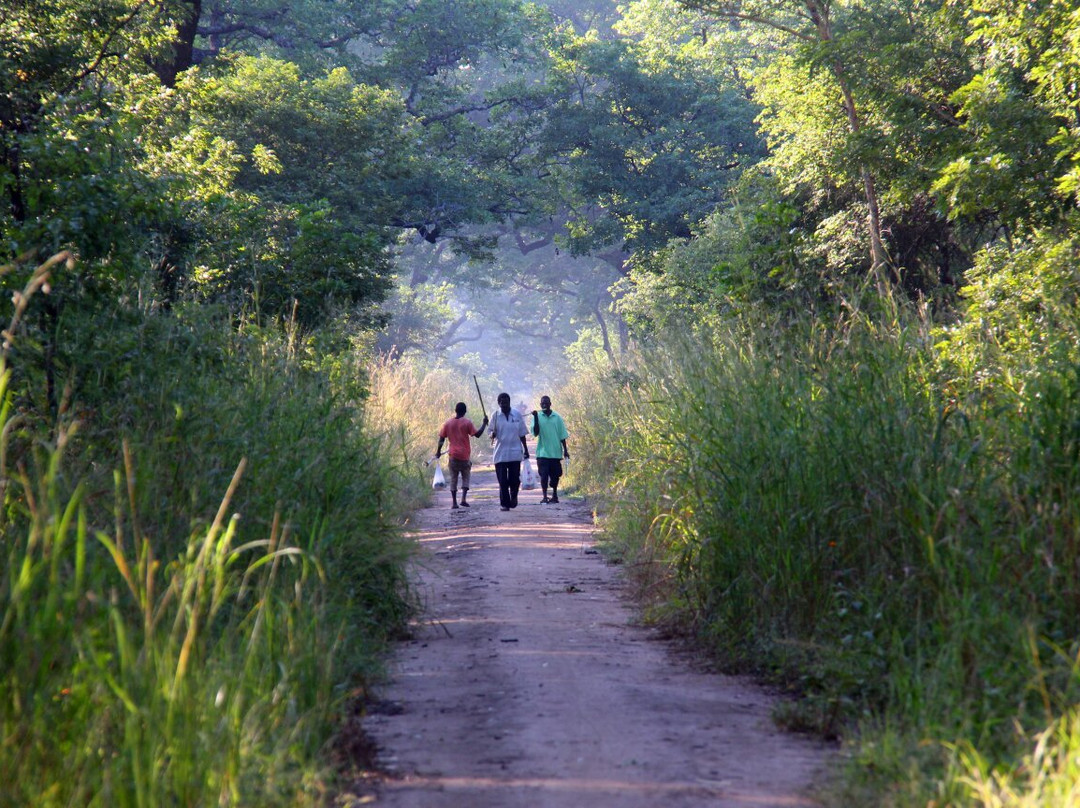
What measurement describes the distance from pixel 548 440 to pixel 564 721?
1177 cm

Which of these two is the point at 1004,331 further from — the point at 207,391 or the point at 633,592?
the point at 207,391

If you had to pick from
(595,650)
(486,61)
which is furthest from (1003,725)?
(486,61)

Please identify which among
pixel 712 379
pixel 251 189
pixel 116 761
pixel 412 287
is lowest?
pixel 116 761

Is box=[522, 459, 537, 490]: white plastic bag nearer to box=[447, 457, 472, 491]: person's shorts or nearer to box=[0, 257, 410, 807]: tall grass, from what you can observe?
box=[447, 457, 472, 491]: person's shorts

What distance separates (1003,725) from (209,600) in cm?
333

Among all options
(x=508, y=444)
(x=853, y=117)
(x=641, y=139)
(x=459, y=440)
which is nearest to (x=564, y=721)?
(x=853, y=117)

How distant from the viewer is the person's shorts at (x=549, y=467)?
56.9 feet

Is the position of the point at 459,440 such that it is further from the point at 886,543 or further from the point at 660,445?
the point at 886,543

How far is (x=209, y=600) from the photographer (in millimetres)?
5297

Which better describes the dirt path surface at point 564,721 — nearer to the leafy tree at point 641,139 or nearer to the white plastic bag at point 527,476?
the white plastic bag at point 527,476

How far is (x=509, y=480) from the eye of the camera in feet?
A: 54.6

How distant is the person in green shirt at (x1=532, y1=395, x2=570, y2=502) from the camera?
670 inches

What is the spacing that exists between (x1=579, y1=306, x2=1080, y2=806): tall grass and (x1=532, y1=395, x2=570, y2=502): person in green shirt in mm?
8394

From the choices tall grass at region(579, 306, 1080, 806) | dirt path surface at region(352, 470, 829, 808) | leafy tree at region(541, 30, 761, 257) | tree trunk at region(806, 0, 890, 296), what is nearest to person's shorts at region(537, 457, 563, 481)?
tree trunk at region(806, 0, 890, 296)
